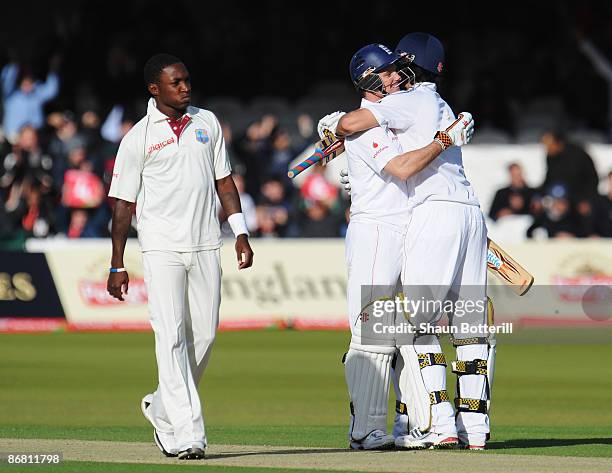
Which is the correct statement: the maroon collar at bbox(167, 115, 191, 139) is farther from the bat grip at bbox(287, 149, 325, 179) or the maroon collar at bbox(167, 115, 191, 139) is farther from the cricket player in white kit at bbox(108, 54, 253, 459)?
the bat grip at bbox(287, 149, 325, 179)

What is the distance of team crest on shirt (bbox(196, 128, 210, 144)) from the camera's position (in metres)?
9.02

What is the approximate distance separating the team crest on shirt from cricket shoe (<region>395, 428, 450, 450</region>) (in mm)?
2102

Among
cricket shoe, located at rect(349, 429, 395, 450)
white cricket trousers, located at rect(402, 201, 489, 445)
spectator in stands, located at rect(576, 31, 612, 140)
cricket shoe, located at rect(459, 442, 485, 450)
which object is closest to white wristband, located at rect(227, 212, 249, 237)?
white cricket trousers, located at rect(402, 201, 489, 445)

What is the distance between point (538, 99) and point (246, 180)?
654 cm

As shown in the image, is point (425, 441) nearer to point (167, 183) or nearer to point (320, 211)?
point (167, 183)

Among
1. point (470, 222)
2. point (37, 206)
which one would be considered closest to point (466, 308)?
point (470, 222)

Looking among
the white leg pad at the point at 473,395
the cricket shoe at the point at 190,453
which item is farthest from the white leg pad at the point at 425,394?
the cricket shoe at the point at 190,453

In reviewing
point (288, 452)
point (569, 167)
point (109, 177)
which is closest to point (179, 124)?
point (288, 452)

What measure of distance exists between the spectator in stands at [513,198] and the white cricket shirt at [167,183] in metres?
15.2

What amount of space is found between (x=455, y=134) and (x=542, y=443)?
2.32m

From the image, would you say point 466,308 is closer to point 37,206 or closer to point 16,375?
point 16,375

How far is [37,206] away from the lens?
951 inches

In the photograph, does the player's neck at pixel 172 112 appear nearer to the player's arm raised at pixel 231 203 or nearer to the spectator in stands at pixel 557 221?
the player's arm raised at pixel 231 203

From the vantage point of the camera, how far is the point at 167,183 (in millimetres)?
8969
